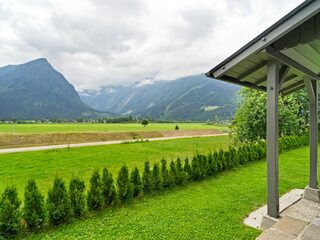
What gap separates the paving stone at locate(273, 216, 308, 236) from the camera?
3824mm

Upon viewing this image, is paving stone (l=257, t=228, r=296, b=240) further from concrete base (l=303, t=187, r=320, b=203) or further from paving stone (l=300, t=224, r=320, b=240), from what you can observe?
concrete base (l=303, t=187, r=320, b=203)

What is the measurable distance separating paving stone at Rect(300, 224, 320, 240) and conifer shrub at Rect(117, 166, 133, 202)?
400cm

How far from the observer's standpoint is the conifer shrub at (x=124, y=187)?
6135mm

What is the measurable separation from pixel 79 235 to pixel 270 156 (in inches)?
155

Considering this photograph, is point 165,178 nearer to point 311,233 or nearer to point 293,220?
point 293,220

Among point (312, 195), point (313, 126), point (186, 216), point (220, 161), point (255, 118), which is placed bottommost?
point (186, 216)

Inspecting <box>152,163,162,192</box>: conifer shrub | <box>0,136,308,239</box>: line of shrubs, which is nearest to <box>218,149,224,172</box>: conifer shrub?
<box>0,136,308,239</box>: line of shrubs

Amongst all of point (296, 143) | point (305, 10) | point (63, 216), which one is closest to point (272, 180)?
point (305, 10)

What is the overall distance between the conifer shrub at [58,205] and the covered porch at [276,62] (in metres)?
4.09

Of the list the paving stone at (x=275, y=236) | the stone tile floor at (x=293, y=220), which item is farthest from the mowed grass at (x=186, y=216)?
the paving stone at (x=275, y=236)

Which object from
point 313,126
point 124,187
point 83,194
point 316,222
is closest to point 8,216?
point 83,194

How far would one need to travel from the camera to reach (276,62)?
4.08m

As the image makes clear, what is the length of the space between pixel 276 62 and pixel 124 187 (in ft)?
15.2

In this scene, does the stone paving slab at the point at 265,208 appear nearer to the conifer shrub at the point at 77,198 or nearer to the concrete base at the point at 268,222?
the concrete base at the point at 268,222
